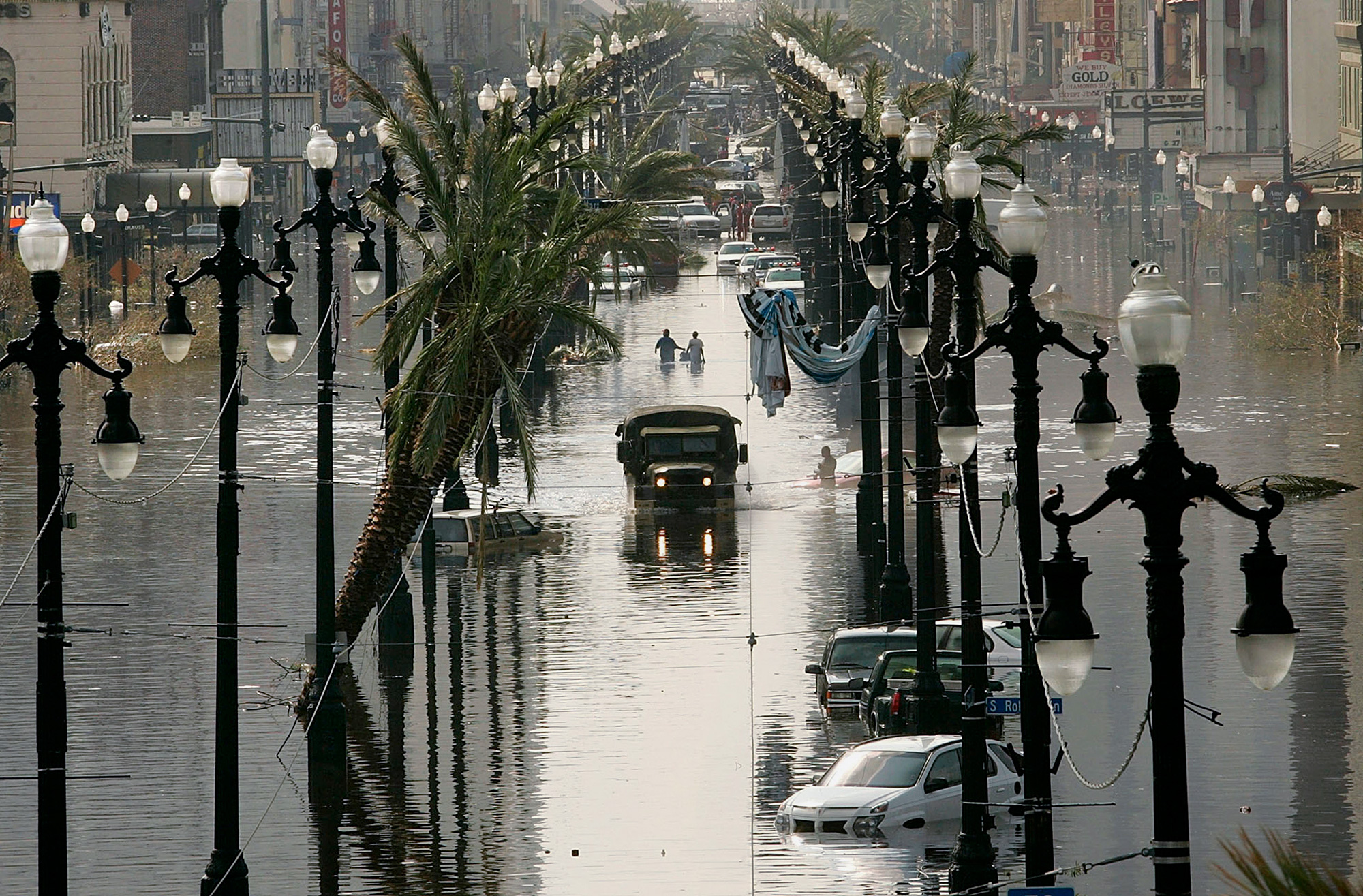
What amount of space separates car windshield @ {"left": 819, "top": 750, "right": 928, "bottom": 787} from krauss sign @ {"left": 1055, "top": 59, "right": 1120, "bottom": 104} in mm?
120326

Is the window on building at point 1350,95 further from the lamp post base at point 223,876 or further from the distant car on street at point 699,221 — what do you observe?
the lamp post base at point 223,876

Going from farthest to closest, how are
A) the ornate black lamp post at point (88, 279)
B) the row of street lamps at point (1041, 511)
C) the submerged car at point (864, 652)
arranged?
1. the ornate black lamp post at point (88, 279)
2. the submerged car at point (864, 652)
3. the row of street lamps at point (1041, 511)

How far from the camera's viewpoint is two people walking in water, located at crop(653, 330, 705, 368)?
60156mm

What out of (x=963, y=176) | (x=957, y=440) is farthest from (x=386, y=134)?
(x=957, y=440)

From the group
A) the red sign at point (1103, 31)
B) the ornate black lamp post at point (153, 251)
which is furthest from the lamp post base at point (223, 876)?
the red sign at point (1103, 31)

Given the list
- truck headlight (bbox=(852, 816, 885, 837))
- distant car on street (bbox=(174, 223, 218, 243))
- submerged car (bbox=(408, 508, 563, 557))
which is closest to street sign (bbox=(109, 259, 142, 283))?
distant car on street (bbox=(174, 223, 218, 243))

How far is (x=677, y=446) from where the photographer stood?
43.0 metres

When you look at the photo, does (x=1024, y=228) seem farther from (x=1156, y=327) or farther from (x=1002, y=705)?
(x=1002, y=705)

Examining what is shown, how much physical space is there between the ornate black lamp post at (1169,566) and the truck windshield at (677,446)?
32901 millimetres

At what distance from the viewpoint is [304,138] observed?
403ft

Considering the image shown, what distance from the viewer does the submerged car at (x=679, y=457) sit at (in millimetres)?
42062

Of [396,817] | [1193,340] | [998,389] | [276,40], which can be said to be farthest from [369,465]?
[276,40]

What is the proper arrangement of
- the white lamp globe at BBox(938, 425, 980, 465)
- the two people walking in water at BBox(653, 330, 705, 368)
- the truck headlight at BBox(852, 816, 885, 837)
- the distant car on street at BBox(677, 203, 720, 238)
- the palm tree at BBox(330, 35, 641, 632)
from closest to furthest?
the white lamp globe at BBox(938, 425, 980, 465) → the truck headlight at BBox(852, 816, 885, 837) → the palm tree at BBox(330, 35, 641, 632) → the two people walking in water at BBox(653, 330, 705, 368) → the distant car on street at BBox(677, 203, 720, 238)

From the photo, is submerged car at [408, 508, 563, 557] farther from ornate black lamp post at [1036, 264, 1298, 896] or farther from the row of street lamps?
ornate black lamp post at [1036, 264, 1298, 896]
